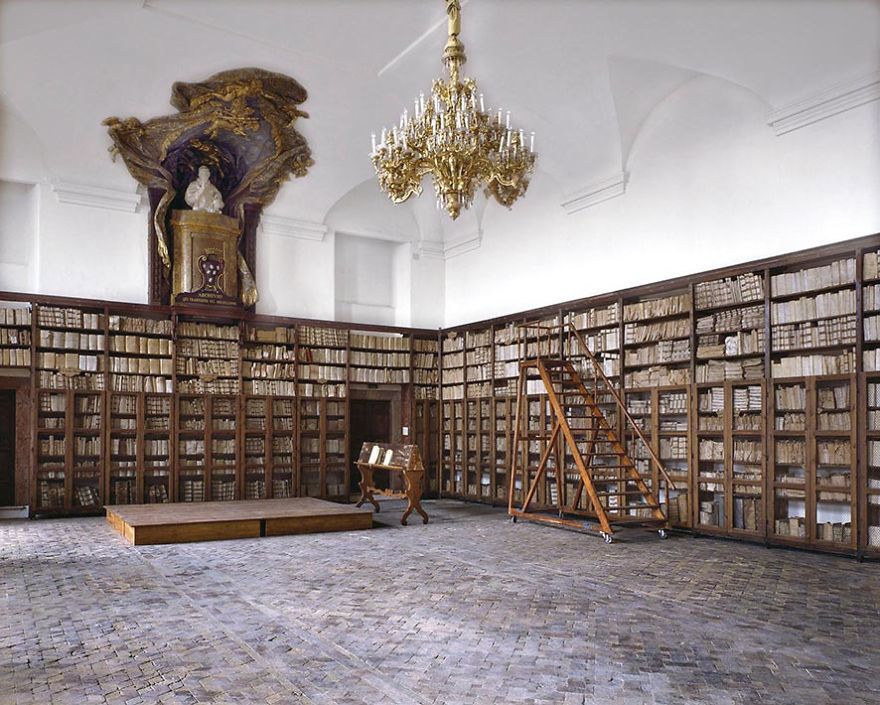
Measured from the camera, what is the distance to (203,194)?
12.0 m

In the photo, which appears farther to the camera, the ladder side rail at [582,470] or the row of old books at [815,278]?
the ladder side rail at [582,470]

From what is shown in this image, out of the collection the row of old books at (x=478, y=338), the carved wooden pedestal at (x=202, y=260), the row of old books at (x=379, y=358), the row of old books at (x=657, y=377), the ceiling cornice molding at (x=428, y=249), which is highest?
the ceiling cornice molding at (x=428, y=249)

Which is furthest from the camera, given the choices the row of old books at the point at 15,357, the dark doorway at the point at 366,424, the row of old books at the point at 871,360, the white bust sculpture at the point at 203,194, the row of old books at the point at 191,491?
the dark doorway at the point at 366,424

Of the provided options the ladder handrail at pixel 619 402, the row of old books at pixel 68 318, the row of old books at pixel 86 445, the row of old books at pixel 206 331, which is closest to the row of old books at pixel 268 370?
the row of old books at pixel 206 331

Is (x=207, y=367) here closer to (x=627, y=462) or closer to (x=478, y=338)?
(x=478, y=338)

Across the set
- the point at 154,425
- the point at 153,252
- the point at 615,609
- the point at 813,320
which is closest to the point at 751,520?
the point at 813,320

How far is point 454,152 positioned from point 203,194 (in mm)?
6574

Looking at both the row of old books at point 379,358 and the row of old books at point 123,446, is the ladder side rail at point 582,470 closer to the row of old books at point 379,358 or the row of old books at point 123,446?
the row of old books at point 379,358

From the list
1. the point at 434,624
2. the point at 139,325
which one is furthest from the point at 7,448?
the point at 434,624

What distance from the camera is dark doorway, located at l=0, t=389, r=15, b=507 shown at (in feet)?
35.6

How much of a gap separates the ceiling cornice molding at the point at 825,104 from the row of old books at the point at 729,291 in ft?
5.52

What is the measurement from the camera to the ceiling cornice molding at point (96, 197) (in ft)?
36.7

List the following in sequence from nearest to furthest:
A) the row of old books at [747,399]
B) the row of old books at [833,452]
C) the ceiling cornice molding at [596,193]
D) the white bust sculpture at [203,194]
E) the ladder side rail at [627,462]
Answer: the row of old books at [833,452]
the row of old books at [747,399]
the ladder side rail at [627,462]
the ceiling cornice molding at [596,193]
the white bust sculpture at [203,194]

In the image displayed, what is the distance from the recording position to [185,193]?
472 inches
